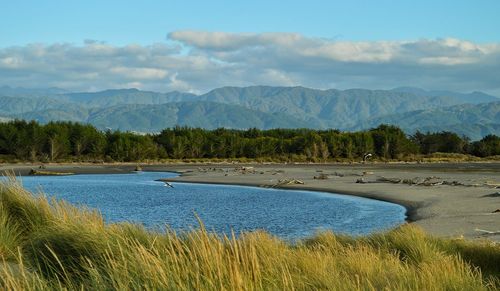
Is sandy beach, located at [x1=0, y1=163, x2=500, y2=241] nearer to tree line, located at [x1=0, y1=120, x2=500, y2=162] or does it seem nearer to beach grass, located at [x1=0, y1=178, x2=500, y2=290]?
beach grass, located at [x1=0, y1=178, x2=500, y2=290]

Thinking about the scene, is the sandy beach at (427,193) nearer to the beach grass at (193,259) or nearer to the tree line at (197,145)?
the beach grass at (193,259)

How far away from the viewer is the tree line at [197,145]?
249ft

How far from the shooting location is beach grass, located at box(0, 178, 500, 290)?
5.16m

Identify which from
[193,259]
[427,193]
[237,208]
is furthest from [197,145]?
[193,259]

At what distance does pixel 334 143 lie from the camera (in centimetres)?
8638

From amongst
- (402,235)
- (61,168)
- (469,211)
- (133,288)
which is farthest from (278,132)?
(133,288)

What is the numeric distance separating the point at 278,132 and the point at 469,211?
249 feet

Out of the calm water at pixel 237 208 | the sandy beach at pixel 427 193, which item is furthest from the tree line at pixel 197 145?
the calm water at pixel 237 208

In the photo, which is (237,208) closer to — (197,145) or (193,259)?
(193,259)

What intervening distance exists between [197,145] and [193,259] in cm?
8053

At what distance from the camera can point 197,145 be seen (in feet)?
281

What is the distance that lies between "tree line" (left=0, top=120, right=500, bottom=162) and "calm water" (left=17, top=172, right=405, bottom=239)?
97.5 feet

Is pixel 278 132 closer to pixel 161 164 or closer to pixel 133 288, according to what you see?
pixel 161 164

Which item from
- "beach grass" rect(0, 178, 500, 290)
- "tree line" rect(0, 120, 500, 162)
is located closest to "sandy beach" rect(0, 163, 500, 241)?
"beach grass" rect(0, 178, 500, 290)
